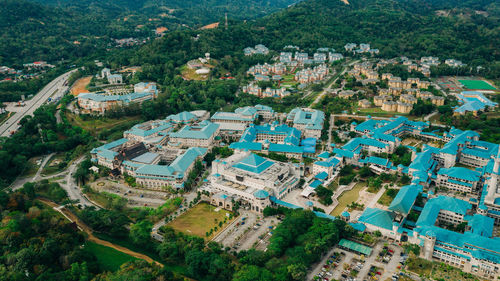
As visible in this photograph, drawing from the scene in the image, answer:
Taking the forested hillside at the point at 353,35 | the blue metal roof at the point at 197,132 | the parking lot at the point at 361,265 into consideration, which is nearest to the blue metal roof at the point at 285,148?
the blue metal roof at the point at 197,132

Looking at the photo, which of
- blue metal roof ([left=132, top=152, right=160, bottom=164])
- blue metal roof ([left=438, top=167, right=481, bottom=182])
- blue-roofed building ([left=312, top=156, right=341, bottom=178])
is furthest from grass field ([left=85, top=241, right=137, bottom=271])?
blue metal roof ([left=438, top=167, right=481, bottom=182])

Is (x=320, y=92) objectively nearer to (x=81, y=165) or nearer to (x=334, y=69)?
(x=334, y=69)

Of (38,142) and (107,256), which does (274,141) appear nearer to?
(107,256)

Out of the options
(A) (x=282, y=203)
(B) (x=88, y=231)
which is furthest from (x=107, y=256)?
(A) (x=282, y=203)

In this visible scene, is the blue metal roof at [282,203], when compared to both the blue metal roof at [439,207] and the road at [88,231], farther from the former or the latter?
the road at [88,231]

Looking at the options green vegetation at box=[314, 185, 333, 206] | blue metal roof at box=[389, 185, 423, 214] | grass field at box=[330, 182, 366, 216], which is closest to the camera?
blue metal roof at box=[389, 185, 423, 214]

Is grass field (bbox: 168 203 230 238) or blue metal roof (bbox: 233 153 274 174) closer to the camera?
grass field (bbox: 168 203 230 238)

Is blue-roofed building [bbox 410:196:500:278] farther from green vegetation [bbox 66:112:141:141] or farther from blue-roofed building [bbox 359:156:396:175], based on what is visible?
green vegetation [bbox 66:112:141:141]
